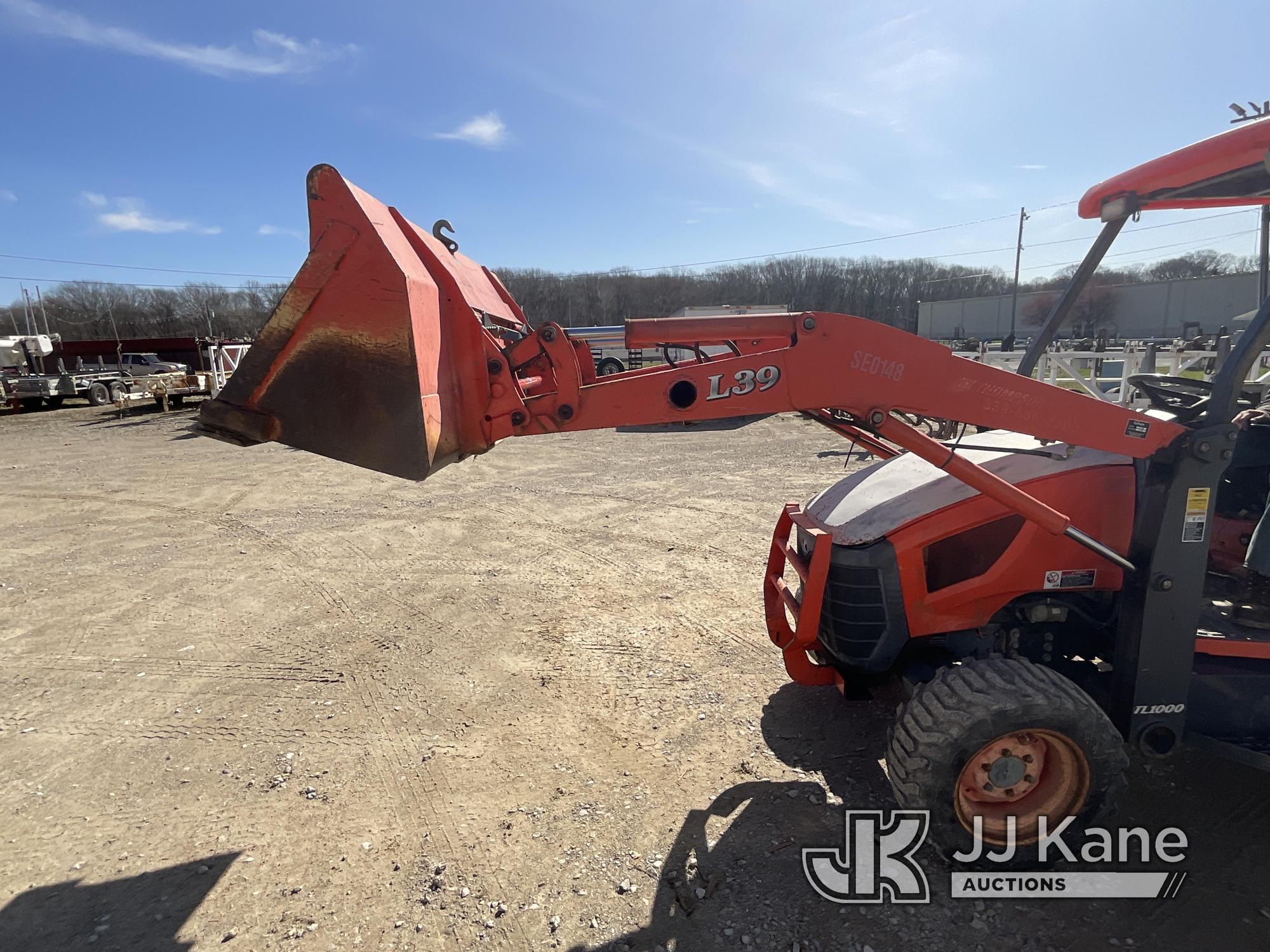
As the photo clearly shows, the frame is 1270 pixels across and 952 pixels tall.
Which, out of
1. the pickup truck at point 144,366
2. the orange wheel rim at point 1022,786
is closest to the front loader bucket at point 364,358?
the orange wheel rim at point 1022,786

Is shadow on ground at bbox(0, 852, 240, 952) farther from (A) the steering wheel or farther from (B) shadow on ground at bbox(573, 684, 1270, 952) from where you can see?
(A) the steering wheel

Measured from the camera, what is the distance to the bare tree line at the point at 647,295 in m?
60.8

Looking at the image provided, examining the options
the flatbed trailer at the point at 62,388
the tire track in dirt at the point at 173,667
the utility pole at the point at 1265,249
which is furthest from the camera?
the flatbed trailer at the point at 62,388

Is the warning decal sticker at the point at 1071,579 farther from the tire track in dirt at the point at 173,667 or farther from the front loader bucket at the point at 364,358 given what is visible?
the tire track in dirt at the point at 173,667

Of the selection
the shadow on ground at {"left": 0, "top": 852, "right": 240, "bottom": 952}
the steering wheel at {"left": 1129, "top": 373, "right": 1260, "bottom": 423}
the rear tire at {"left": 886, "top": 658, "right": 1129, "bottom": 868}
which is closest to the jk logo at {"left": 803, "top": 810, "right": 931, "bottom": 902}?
the rear tire at {"left": 886, "top": 658, "right": 1129, "bottom": 868}

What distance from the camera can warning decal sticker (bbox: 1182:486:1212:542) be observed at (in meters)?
2.70

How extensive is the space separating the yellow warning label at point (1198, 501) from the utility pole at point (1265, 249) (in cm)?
161

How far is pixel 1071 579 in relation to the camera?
2980 millimetres

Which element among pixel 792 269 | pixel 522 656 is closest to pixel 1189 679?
pixel 522 656

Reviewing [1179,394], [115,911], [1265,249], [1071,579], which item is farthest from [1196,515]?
[115,911]

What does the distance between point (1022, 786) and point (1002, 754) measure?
0.75 ft

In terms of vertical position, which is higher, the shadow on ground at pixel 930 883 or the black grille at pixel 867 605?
the black grille at pixel 867 605

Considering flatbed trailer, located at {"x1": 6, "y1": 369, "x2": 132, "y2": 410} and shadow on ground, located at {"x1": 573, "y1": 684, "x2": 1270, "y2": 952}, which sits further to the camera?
flatbed trailer, located at {"x1": 6, "y1": 369, "x2": 132, "y2": 410}

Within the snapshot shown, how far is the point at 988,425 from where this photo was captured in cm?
269
